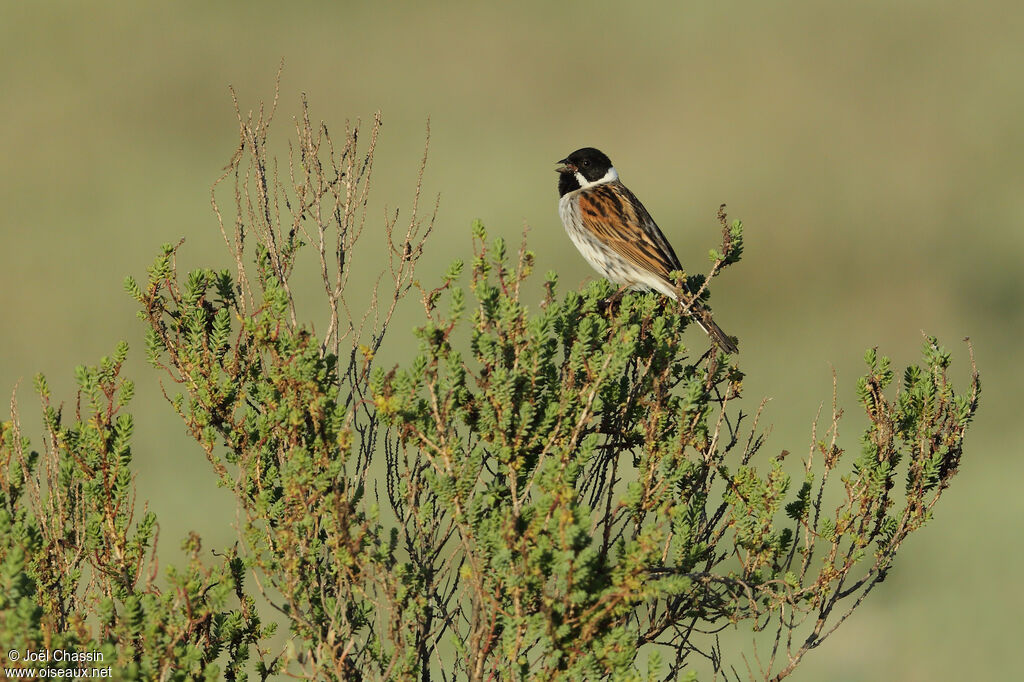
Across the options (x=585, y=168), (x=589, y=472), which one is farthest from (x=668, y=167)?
(x=589, y=472)

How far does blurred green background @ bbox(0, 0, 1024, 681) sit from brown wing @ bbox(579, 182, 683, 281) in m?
4.62

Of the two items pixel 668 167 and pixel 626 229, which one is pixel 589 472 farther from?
pixel 668 167

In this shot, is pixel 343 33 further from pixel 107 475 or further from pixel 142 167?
pixel 107 475

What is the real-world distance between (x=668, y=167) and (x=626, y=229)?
Answer: 59.3ft

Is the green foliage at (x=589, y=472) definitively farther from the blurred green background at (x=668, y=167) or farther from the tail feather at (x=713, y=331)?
the blurred green background at (x=668, y=167)

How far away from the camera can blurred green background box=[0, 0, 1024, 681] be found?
16.0 m

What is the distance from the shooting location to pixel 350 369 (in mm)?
5445

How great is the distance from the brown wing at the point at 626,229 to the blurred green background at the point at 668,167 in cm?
462

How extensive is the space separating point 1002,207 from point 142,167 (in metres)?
17.1

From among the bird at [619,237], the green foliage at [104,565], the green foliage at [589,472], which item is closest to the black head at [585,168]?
the bird at [619,237]

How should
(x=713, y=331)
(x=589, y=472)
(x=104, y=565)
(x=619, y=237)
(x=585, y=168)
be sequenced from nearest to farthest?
(x=104, y=565)
(x=589, y=472)
(x=713, y=331)
(x=619, y=237)
(x=585, y=168)

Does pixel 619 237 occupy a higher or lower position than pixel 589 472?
higher

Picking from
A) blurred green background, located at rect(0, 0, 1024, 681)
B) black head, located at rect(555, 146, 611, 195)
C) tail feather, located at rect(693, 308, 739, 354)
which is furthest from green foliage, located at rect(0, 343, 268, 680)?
blurred green background, located at rect(0, 0, 1024, 681)

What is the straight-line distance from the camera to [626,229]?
796cm
